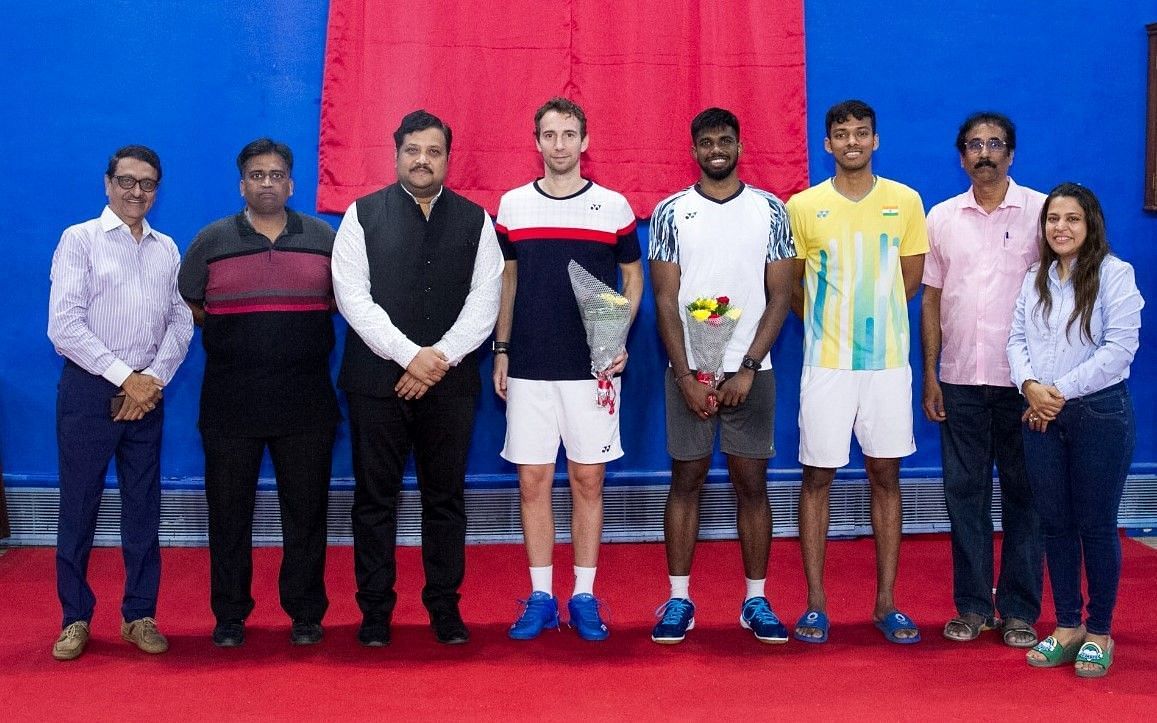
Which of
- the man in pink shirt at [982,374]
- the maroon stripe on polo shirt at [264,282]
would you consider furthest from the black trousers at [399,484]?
the man in pink shirt at [982,374]

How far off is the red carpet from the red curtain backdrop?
69.2 inches

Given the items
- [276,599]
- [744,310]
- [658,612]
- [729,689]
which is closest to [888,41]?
[744,310]

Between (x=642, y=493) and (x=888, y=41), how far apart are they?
2.29m

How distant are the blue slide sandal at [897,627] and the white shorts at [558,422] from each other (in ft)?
3.38

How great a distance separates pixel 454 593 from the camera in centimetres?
360

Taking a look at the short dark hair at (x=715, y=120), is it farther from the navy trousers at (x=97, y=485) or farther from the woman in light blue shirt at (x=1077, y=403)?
the navy trousers at (x=97, y=485)

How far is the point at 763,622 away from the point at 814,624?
168mm

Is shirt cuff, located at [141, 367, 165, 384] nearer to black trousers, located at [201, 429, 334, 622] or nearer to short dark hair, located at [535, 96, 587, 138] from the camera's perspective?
black trousers, located at [201, 429, 334, 622]

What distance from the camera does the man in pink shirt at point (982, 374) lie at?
354 cm

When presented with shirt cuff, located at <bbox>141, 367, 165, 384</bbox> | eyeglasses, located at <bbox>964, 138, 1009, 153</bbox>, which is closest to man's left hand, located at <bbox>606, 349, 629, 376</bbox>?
eyeglasses, located at <bbox>964, 138, 1009, 153</bbox>

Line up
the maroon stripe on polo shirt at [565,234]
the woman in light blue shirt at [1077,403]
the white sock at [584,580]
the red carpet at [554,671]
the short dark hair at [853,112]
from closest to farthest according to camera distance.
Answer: the red carpet at [554,671] → the woman in light blue shirt at [1077,403] → the short dark hair at [853,112] → the maroon stripe on polo shirt at [565,234] → the white sock at [584,580]

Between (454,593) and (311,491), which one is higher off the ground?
(311,491)

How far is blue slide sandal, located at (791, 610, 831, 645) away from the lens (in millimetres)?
3535

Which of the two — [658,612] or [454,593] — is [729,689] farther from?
[454,593]
